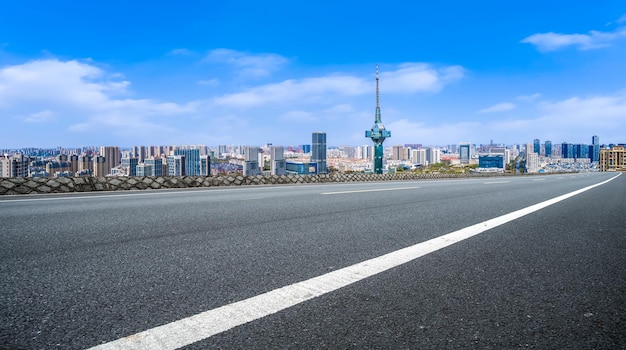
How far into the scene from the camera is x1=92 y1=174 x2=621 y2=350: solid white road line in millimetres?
1713

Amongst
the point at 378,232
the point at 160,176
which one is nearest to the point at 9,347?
the point at 378,232

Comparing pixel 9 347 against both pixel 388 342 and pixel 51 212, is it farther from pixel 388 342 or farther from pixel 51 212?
pixel 51 212

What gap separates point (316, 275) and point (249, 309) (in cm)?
77

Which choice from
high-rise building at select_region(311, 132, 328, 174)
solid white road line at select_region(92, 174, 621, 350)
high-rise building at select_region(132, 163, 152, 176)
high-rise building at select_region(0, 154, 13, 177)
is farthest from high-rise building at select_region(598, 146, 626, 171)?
high-rise building at select_region(0, 154, 13, 177)

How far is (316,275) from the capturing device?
274cm

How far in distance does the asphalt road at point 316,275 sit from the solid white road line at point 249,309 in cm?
6

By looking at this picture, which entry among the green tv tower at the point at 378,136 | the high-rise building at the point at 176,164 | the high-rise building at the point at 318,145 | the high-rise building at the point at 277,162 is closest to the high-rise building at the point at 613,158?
the green tv tower at the point at 378,136

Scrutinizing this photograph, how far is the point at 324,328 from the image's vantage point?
1.86 meters

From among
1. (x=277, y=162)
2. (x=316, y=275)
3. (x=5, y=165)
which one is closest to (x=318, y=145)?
(x=277, y=162)

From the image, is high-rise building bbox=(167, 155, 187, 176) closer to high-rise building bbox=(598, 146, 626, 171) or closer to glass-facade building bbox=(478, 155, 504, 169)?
glass-facade building bbox=(478, 155, 504, 169)

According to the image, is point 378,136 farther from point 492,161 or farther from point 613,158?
point 613,158

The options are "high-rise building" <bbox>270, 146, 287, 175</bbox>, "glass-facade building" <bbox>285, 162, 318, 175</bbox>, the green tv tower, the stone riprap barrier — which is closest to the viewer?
the stone riprap barrier

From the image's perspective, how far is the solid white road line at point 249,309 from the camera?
171 cm

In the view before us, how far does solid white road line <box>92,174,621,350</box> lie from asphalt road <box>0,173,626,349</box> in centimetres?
6
